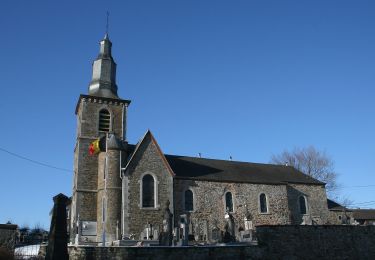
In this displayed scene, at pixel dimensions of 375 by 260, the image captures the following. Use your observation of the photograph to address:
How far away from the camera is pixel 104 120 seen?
1160 inches

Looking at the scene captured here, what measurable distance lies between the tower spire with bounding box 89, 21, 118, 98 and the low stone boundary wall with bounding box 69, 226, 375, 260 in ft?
53.2

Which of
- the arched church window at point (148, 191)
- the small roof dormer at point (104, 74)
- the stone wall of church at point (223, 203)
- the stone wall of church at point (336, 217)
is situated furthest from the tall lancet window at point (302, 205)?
the small roof dormer at point (104, 74)

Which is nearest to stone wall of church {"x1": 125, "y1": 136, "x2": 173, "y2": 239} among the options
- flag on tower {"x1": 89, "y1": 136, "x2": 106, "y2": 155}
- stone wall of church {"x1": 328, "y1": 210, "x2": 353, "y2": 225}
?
flag on tower {"x1": 89, "y1": 136, "x2": 106, "y2": 155}

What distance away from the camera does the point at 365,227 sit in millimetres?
19500

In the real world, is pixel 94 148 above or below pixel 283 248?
above

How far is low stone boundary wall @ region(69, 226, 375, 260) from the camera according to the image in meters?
15.2

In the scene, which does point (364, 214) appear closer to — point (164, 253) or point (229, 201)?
point (229, 201)

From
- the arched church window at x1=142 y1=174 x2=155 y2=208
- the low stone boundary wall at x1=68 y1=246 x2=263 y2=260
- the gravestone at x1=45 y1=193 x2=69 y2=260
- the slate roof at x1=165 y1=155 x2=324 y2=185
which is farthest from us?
the slate roof at x1=165 y1=155 x2=324 y2=185

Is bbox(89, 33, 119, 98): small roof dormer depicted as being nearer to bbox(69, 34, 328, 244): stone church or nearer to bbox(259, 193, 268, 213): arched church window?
bbox(69, 34, 328, 244): stone church

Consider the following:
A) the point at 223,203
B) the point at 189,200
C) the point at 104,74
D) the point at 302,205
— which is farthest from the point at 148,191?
the point at 302,205

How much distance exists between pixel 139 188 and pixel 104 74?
1010cm

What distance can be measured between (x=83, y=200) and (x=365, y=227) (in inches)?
669

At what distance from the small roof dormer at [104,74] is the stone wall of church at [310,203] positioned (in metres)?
15.8

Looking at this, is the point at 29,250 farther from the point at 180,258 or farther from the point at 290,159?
the point at 290,159
